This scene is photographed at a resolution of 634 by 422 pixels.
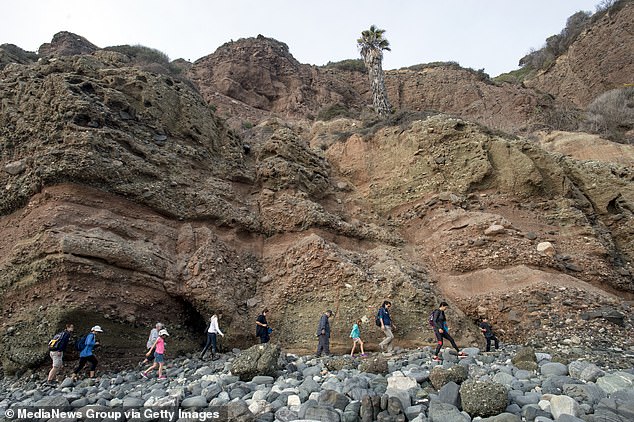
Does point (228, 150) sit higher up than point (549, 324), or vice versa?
point (228, 150)

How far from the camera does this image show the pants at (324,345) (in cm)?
860

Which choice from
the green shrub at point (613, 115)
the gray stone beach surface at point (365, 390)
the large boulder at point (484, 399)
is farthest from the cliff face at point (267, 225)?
the green shrub at point (613, 115)

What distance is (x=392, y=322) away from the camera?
9320 mm

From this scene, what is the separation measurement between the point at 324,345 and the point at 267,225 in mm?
4570

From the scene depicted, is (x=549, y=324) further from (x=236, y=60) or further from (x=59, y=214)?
(x=236, y=60)

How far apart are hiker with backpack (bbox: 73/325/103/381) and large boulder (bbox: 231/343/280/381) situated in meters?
2.97

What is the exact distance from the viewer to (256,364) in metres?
6.40

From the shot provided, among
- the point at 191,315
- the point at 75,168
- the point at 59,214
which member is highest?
the point at 75,168

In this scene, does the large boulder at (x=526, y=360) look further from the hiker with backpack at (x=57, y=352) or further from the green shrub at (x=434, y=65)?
the green shrub at (x=434, y=65)

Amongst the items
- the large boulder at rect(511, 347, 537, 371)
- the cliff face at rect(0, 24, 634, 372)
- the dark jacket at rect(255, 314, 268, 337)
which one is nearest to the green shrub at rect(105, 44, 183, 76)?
the cliff face at rect(0, 24, 634, 372)

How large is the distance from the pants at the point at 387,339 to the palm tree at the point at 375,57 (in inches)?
700

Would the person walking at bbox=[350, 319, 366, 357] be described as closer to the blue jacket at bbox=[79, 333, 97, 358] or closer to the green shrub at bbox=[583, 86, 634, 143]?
the blue jacket at bbox=[79, 333, 97, 358]

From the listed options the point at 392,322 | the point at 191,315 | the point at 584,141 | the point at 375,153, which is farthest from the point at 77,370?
the point at 584,141

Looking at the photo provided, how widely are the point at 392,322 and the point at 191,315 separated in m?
4.96
